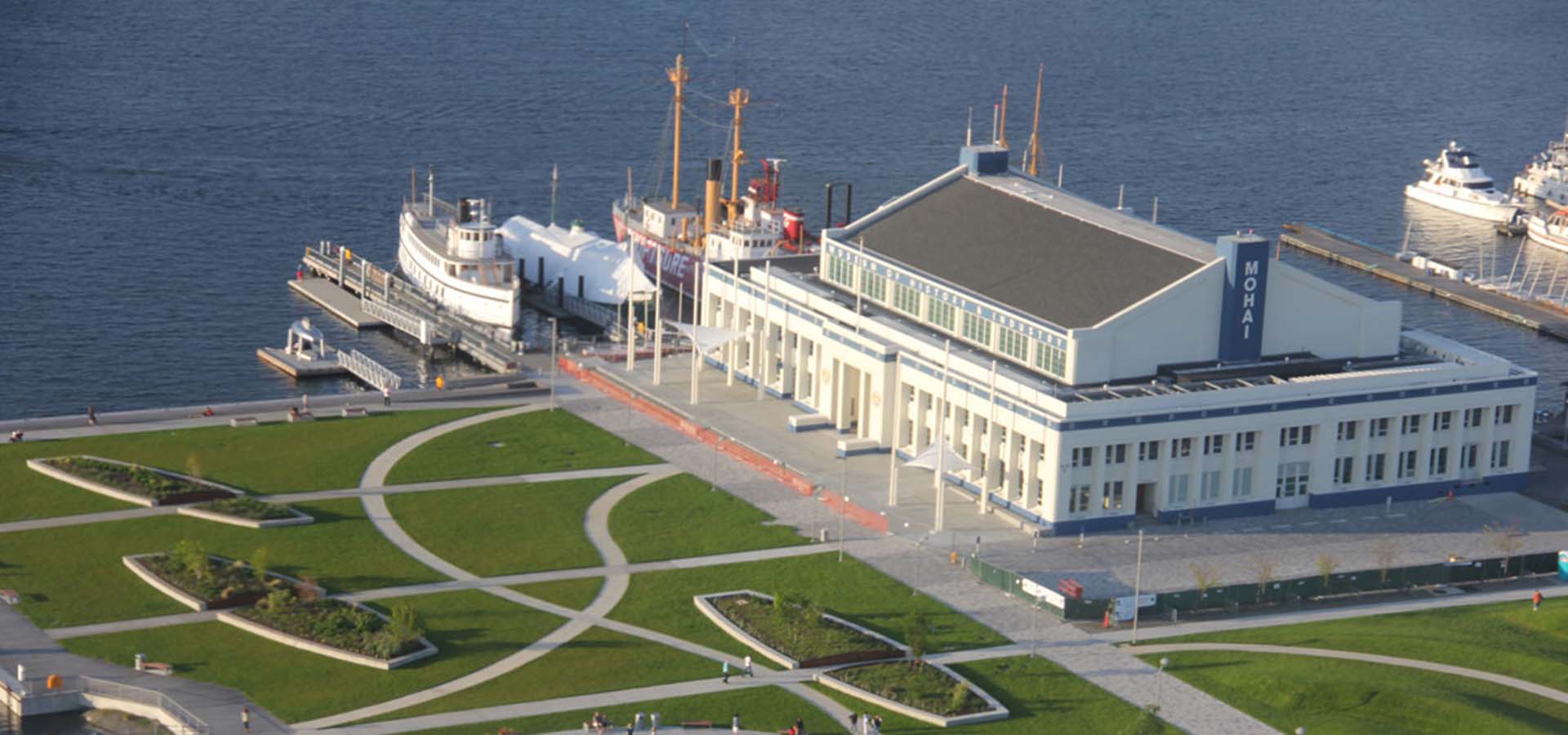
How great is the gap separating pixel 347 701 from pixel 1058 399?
49.1m

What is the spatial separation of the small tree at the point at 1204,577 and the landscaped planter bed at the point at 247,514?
166 feet

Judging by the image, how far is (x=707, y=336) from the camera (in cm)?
17238

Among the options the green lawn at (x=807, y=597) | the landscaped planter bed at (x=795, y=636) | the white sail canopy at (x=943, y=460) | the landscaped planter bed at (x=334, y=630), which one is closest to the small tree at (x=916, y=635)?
the green lawn at (x=807, y=597)

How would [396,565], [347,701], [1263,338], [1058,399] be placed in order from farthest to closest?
[1263,338]
[1058,399]
[396,565]
[347,701]

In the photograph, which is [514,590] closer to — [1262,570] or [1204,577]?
[1204,577]

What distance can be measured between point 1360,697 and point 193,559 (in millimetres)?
60884

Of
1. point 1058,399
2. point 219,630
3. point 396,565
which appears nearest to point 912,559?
point 1058,399

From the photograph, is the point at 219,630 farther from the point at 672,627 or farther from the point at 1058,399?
the point at 1058,399

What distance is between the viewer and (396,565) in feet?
454

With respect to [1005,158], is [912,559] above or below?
below

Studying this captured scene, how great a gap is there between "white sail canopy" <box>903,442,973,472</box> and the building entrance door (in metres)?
10.9

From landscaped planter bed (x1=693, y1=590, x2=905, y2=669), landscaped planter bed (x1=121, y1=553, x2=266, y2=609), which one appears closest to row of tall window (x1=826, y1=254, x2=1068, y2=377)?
landscaped planter bed (x1=693, y1=590, x2=905, y2=669)

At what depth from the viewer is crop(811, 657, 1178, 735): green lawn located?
392 feet

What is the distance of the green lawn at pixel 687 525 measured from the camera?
143125 millimetres
